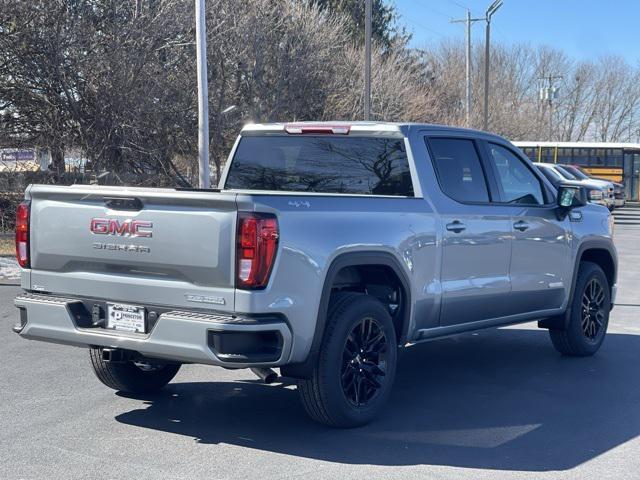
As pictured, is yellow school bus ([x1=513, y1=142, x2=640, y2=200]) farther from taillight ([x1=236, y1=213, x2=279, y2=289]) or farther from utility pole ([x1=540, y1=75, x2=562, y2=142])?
taillight ([x1=236, y1=213, x2=279, y2=289])

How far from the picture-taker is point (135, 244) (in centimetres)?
564

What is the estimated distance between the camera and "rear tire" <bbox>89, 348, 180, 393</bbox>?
673cm

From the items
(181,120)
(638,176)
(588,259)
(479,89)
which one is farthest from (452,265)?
(479,89)

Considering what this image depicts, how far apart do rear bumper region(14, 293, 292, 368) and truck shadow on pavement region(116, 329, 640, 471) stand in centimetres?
69

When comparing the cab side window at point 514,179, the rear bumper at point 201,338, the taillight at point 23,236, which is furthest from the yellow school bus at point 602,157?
the rear bumper at point 201,338

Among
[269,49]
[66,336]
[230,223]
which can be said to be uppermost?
[269,49]

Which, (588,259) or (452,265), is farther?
(588,259)

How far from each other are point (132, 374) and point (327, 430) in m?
1.63

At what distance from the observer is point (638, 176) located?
42062 mm

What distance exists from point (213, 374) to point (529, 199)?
305 cm

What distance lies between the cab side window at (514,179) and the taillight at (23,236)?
3.67m

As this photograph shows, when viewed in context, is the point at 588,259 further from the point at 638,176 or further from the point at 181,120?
the point at 638,176

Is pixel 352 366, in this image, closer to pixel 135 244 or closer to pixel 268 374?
pixel 268 374

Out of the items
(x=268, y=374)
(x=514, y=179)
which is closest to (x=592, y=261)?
(x=514, y=179)
